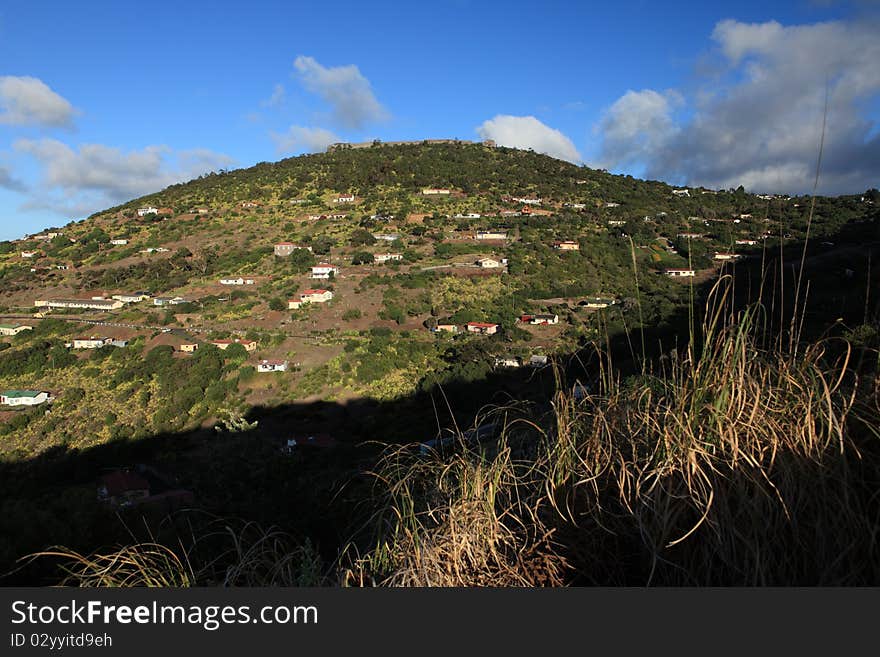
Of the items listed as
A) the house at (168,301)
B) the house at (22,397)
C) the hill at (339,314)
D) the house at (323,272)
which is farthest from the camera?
the house at (323,272)

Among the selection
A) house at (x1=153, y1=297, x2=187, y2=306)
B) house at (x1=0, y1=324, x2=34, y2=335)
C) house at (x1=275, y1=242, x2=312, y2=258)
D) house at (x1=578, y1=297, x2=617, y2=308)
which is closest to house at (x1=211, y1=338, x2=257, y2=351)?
house at (x1=153, y1=297, x2=187, y2=306)

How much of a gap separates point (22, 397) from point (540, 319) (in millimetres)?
26579

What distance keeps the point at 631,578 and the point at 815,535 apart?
53cm

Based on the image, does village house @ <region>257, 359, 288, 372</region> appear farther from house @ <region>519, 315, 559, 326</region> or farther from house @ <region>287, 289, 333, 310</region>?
house @ <region>519, 315, 559, 326</region>

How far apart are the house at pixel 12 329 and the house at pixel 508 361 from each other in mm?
30636

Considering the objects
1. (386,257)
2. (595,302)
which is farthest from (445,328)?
(386,257)

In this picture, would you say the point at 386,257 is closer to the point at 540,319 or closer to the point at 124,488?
the point at 540,319

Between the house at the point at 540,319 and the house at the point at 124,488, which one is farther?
the house at the point at 540,319

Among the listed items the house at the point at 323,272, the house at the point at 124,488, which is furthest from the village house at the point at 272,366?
the house at the point at 323,272

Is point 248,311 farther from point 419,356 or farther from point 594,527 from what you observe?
point 594,527

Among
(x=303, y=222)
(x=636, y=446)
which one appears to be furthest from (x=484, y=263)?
(x=636, y=446)

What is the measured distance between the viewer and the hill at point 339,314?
8.55m

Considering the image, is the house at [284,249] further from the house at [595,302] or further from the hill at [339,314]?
the house at [595,302]

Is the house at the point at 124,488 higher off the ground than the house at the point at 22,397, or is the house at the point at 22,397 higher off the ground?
the house at the point at 22,397
